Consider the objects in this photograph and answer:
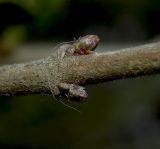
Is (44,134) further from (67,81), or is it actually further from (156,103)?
(67,81)

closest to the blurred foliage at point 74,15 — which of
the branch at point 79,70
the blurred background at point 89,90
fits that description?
the blurred background at point 89,90

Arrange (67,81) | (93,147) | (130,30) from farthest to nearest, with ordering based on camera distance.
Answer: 1. (130,30)
2. (93,147)
3. (67,81)

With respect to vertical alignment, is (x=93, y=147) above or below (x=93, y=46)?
above

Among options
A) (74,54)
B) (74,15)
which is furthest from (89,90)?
(74,54)

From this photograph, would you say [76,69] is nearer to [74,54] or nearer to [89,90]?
[74,54]

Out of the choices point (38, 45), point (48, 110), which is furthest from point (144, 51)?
point (48, 110)

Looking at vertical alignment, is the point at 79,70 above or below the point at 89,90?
below

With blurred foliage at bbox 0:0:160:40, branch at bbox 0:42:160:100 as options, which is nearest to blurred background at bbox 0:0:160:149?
blurred foliage at bbox 0:0:160:40
